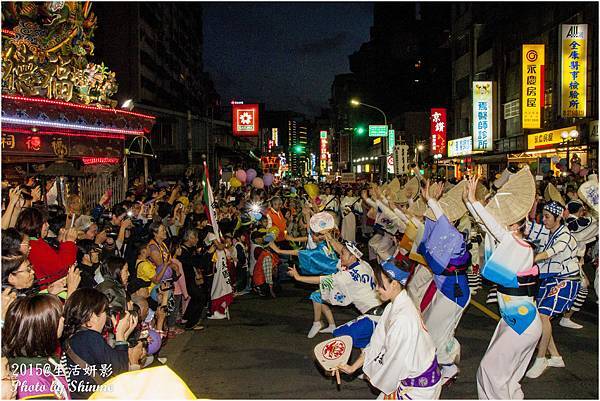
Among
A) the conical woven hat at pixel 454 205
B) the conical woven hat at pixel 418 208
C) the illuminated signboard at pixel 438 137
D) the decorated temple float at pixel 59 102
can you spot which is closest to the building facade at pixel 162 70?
the decorated temple float at pixel 59 102

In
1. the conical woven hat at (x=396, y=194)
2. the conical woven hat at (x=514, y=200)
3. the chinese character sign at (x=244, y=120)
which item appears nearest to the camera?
the conical woven hat at (x=514, y=200)

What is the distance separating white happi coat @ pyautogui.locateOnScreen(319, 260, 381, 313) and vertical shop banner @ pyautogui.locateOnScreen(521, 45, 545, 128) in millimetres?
19240

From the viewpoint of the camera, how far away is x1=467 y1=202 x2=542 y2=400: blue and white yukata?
4.71 meters

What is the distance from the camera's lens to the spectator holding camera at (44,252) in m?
5.21

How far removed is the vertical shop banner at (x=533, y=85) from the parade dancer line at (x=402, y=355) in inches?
858

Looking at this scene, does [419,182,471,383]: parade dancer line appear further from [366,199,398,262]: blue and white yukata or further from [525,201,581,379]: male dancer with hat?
[366,199,398,262]: blue and white yukata

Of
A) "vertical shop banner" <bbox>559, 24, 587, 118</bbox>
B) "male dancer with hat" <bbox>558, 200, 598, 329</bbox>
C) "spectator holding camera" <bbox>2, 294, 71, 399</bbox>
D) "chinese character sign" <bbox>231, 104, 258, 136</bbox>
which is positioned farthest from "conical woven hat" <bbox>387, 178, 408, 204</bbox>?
"chinese character sign" <bbox>231, 104, 258, 136</bbox>

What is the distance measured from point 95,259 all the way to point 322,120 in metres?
182

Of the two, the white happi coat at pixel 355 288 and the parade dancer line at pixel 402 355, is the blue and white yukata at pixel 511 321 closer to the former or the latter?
the parade dancer line at pixel 402 355

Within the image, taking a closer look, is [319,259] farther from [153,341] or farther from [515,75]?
[515,75]

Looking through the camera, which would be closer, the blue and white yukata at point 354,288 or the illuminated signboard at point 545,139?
the blue and white yukata at point 354,288

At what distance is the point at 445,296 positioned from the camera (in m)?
5.74

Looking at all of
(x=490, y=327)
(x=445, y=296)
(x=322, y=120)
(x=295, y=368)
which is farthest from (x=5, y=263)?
(x=322, y=120)

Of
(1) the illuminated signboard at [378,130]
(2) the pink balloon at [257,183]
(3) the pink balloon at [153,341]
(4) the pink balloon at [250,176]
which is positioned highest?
(1) the illuminated signboard at [378,130]
